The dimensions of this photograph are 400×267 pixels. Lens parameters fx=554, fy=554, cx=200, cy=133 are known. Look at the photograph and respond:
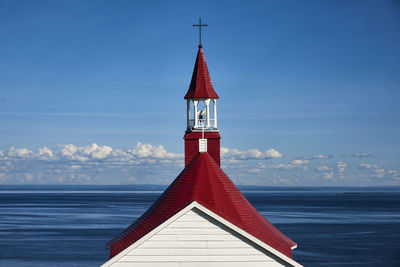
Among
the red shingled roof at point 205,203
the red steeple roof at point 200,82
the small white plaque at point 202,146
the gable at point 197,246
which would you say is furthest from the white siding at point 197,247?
the red steeple roof at point 200,82

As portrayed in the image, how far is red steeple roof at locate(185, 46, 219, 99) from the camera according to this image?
23953 millimetres

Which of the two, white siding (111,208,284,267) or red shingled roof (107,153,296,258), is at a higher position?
red shingled roof (107,153,296,258)

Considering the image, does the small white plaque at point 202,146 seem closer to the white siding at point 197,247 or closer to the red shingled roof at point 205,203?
the red shingled roof at point 205,203

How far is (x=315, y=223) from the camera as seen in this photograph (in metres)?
78.9

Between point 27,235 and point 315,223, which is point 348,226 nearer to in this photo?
point 315,223

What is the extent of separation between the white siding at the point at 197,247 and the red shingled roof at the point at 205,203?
0.85 meters

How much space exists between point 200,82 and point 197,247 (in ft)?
30.3

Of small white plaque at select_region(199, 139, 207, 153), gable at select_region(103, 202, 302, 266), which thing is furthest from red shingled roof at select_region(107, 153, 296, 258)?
gable at select_region(103, 202, 302, 266)

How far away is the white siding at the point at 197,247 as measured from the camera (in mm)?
16875

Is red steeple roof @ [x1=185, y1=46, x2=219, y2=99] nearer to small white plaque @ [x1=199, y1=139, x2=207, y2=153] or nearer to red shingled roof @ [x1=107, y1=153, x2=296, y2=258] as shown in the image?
small white plaque @ [x1=199, y1=139, x2=207, y2=153]

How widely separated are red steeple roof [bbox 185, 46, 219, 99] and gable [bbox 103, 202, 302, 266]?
795 centimetres

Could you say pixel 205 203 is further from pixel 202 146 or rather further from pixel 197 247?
pixel 202 146

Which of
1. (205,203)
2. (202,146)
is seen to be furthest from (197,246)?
(202,146)

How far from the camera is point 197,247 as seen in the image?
17.0 m
